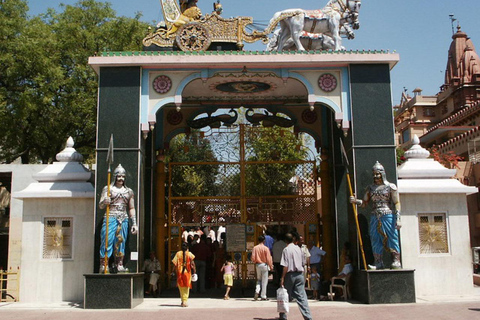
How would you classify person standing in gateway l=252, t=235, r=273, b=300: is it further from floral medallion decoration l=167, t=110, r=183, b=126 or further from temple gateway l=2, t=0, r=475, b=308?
floral medallion decoration l=167, t=110, r=183, b=126

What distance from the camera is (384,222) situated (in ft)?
35.3

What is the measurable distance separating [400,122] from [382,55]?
1589 inches

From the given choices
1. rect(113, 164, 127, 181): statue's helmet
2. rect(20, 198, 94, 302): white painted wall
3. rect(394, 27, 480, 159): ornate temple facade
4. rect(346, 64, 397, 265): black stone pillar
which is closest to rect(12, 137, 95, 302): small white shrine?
rect(20, 198, 94, 302): white painted wall

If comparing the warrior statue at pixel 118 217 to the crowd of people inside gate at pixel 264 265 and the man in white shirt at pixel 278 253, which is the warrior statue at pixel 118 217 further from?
the man in white shirt at pixel 278 253

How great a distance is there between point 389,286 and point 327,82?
457 cm

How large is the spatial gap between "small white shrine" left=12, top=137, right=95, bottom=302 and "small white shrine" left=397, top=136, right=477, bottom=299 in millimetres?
7030

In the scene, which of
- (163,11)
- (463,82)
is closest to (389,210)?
(163,11)

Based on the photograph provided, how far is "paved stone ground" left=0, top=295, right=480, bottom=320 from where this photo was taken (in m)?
9.09

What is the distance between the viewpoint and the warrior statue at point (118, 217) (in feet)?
35.0

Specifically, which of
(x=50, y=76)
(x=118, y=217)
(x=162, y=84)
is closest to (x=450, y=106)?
(x=50, y=76)

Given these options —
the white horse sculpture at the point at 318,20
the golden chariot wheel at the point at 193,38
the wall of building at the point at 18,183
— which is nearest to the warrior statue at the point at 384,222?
the white horse sculpture at the point at 318,20

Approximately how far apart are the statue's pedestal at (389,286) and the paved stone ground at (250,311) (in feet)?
0.70

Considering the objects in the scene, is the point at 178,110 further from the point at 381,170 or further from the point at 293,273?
Answer: the point at 293,273

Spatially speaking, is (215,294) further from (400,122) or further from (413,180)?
(400,122)
